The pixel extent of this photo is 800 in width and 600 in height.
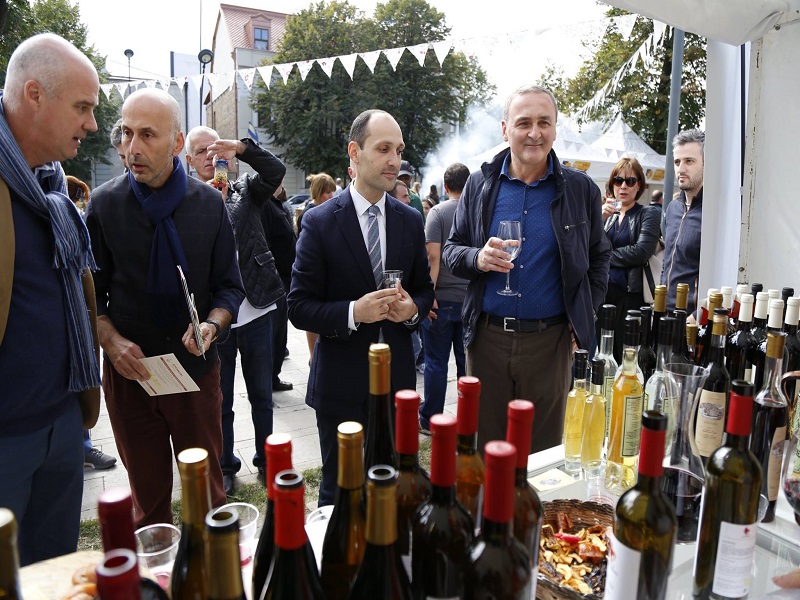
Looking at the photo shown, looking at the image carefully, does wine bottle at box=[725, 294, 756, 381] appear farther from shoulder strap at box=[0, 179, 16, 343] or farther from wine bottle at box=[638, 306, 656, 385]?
shoulder strap at box=[0, 179, 16, 343]

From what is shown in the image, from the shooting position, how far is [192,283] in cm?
258

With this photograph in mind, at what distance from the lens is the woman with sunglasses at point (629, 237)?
495cm

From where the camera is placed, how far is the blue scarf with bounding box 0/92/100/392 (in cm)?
183

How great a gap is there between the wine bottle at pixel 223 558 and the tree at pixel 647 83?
558 inches

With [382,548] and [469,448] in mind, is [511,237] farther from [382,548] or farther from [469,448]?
[382,548]

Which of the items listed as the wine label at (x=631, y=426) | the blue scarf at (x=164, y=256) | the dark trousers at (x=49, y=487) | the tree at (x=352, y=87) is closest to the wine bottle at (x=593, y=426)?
the wine label at (x=631, y=426)

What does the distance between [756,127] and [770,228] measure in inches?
21.5

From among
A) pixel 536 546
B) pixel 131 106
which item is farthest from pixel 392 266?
pixel 536 546

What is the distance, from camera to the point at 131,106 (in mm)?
2340

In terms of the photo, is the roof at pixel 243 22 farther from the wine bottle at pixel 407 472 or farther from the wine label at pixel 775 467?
the wine bottle at pixel 407 472

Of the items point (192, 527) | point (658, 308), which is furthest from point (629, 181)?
point (192, 527)

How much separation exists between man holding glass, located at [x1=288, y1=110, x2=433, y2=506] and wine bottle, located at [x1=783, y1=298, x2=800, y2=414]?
53.7 inches

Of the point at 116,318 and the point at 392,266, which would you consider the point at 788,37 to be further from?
the point at 116,318

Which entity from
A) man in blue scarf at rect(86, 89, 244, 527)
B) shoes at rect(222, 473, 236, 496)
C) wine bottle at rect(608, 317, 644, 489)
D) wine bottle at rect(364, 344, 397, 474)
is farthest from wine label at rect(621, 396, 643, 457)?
shoes at rect(222, 473, 236, 496)
